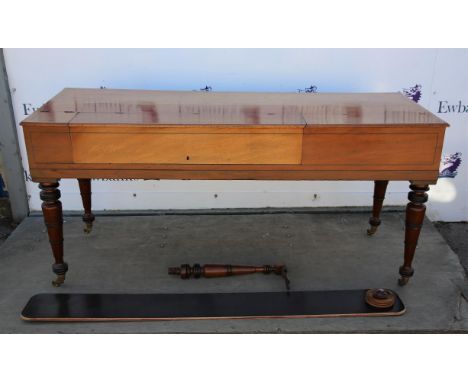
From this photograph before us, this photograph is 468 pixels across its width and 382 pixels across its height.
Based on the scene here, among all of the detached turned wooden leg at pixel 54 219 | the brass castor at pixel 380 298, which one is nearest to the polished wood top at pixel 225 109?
the detached turned wooden leg at pixel 54 219

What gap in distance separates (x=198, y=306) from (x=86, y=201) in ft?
3.78

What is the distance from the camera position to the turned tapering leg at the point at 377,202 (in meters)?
3.12

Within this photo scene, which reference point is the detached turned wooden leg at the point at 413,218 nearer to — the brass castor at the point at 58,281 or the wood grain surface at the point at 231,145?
the wood grain surface at the point at 231,145

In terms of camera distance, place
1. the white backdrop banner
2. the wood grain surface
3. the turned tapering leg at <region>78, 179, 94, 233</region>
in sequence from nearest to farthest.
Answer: the wood grain surface < the turned tapering leg at <region>78, 179, 94, 233</region> < the white backdrop banner

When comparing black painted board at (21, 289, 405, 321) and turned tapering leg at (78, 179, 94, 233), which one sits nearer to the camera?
black painted board at (21, 289, 405, 321)

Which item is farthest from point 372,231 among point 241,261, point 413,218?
point 241,261

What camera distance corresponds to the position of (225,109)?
8.36 feet

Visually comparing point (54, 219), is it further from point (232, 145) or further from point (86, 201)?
point (232, 145)

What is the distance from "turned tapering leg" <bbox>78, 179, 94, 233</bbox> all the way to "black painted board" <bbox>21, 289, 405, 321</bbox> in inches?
28.3

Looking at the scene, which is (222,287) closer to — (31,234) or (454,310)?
(454,310)

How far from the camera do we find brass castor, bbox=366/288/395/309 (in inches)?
100

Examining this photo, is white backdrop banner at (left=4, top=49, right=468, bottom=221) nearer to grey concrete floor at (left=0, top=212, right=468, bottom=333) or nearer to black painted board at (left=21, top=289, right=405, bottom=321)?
grey concrete floor at (left=0, top=212, right=468, bottom=333)

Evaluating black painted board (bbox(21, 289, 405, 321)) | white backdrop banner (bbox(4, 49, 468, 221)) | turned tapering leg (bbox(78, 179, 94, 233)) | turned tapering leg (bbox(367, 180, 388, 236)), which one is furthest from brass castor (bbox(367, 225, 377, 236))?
turned tapering leg (bbox(78, 179, 94, 233))

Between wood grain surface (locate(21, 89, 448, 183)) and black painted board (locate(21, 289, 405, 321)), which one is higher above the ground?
wood grain surface (locate(21, 89, 448, 183))
